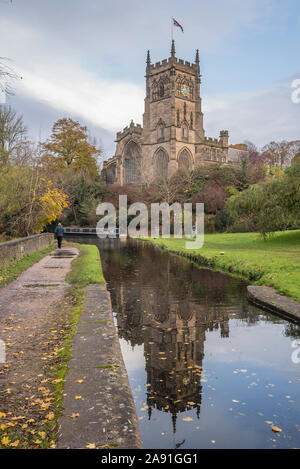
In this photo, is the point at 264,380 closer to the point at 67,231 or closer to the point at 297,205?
the point at 297,205

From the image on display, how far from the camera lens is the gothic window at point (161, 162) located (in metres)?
62.6

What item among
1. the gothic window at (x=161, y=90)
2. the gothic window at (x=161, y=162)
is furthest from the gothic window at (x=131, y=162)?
the gothic window at (x=161, y=90)

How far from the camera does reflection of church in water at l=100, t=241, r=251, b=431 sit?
14.8 feet

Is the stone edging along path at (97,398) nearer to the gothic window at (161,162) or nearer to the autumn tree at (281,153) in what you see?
the gothic window at (161,162)

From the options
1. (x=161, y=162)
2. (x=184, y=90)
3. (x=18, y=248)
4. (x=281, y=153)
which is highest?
(x=184, y=90)

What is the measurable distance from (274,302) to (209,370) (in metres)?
3.85

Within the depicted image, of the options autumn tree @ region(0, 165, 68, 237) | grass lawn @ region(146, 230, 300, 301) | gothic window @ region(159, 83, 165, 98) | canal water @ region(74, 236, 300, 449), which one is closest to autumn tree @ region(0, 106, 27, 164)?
autumn tree @ region(0, 165, 68, 237)

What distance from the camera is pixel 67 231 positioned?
155 ft

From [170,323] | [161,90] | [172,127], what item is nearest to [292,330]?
[170,323]

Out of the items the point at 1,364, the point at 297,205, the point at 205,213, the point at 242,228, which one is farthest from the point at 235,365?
the point at 205,213

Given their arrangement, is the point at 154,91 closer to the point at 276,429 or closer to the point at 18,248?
the point at 18,248

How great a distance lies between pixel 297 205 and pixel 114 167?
2088 inches

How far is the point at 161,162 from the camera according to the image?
208ft

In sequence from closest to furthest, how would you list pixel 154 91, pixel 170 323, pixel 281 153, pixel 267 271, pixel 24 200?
pixel 170 323 < pixel 267 271 < pixel 24 200 < pixel 154 91 < pixel 281 153
